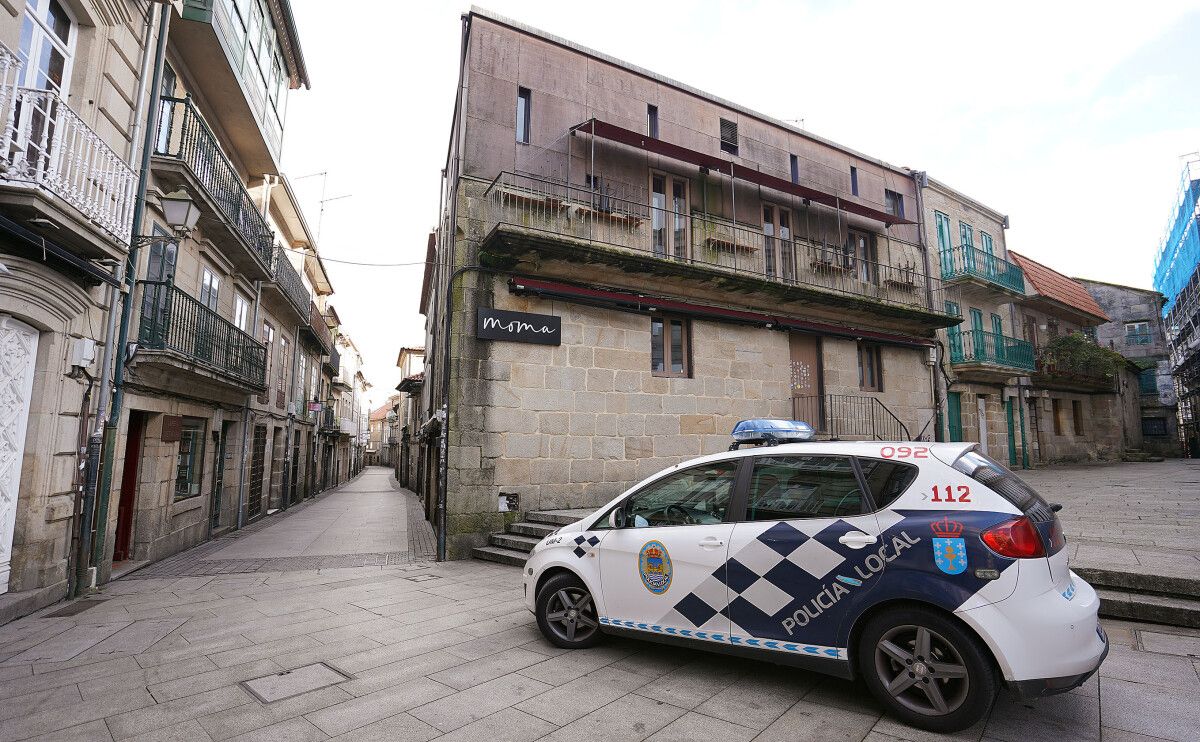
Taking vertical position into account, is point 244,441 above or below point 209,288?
below

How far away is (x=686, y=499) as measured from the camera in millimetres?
3996

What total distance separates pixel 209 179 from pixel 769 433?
10709 mm

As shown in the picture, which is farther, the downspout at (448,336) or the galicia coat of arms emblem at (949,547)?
the downspout at (448,336)

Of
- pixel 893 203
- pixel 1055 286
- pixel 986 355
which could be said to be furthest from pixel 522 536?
pixel 1055 286

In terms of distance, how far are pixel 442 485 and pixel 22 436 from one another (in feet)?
15.9

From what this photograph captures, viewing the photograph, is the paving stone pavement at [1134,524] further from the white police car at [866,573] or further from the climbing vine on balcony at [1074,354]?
the climbing vine on balcony at [1074,354]

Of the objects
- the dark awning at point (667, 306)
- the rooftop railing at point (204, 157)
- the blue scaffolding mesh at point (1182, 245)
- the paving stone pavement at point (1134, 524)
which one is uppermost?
the blue scaffolding mesh at point (1182, 245)

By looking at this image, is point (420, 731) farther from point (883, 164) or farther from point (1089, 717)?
Result: point (883, 164)

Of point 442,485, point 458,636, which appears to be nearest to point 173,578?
point 442,485

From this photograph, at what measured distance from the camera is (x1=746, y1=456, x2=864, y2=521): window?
3.31 m

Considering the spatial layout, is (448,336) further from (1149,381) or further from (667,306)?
(1149,381)

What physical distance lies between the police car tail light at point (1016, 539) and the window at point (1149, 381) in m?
34.4

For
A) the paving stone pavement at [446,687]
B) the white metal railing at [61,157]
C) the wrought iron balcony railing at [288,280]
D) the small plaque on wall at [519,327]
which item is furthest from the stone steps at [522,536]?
the wrought iron balcony railing at [288,280]

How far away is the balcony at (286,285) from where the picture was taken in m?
15.0
